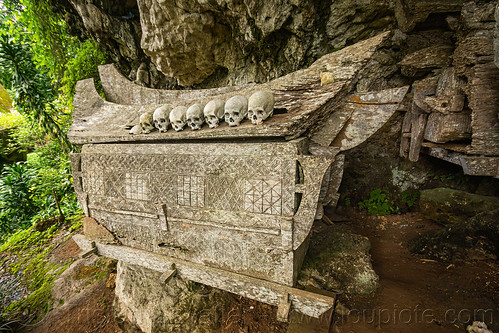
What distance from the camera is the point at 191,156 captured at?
8.21 feet

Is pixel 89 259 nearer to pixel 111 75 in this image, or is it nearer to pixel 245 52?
pixel 111 75

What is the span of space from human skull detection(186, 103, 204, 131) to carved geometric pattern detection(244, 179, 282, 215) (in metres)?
0.96

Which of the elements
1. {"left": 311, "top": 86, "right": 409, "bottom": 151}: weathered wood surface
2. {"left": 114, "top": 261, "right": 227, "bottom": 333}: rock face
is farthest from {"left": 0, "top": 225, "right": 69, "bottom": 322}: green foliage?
{"left": 311, "top": 86, "right": 409, "bottom": 151}: weathered wood surface

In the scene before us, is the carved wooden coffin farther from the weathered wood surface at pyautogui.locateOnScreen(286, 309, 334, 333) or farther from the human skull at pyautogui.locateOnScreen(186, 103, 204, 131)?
the weathered wood surface at pyautogui.locateOnScreen(286, 309, 334, 333)

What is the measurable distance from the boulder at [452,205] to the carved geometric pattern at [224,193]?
429 centimetres

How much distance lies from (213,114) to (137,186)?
1593 mm

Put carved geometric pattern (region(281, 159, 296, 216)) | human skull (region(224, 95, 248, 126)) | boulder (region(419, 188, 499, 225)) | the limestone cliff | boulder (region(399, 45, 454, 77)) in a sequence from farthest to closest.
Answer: boulder (region(399, 45, 454, 77)), boulder (region(419, 188, 499, 225)), the limestone cliff, human skull (region(224, 95, 248, 126)), carved geometric pattern (region(281, 159, 296, 216))

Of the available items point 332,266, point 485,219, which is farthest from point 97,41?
point 485,219

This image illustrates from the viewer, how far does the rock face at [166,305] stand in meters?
2.98

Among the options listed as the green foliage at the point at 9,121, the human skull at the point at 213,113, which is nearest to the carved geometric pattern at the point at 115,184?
the human skull at the point at 213,113

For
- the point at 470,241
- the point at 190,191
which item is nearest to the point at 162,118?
the point at 190,191

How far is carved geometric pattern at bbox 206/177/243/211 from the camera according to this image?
90.7 inches

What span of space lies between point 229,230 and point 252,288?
0.72 m

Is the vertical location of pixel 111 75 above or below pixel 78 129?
above
